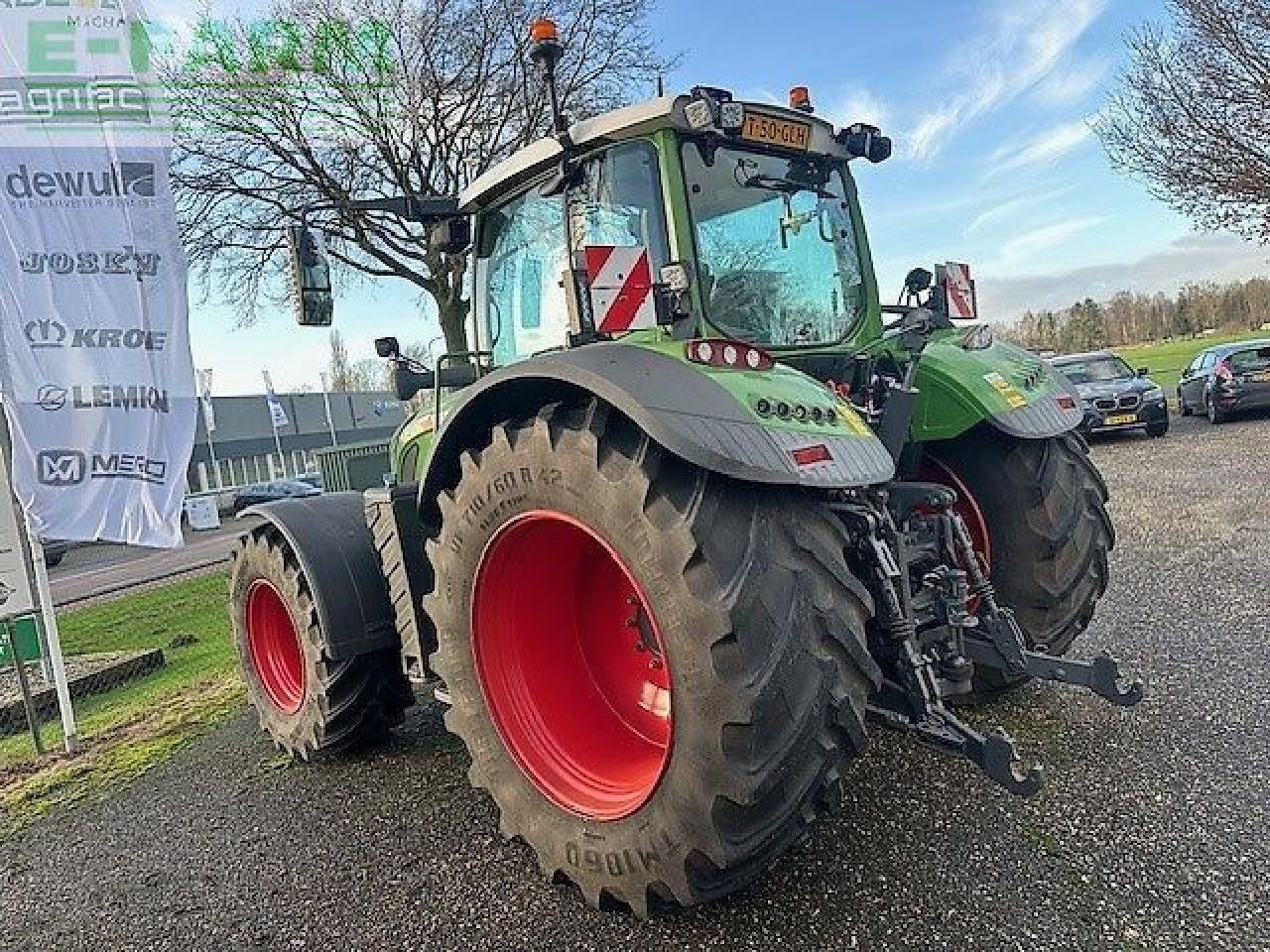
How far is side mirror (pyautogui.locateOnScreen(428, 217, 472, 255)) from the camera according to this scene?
391 centimetres

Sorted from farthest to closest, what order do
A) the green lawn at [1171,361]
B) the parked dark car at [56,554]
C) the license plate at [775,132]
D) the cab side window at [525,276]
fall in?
the green lawn at [1171,361] < the parked dark car at [56,554] < the cab side window at [525,276] < the license plate at [775,132]

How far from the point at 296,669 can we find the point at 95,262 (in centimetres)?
259

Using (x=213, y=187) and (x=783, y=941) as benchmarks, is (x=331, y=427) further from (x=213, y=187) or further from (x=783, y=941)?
(x=783, y=941)

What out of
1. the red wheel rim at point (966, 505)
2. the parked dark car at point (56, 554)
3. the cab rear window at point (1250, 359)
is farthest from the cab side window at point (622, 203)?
the parked dark car at point (56, 554)

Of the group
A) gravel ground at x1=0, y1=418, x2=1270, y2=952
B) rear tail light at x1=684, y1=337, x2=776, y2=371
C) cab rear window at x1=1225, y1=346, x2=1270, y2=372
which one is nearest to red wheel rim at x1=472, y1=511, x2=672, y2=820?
gravel ground at x1=0, y1=418, x2=1270, y2=952

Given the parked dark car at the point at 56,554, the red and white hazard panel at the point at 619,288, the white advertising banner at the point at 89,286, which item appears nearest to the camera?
the red and white hazard panel at the point at 619,288

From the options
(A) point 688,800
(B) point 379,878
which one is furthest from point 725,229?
(B) point 379,878

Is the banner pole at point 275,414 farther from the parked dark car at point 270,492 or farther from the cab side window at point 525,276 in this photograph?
the cab side window at point 525,276

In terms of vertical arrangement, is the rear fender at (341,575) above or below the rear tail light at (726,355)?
below

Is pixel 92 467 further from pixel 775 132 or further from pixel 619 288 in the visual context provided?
pixel 775 132

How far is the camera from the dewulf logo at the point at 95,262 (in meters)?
4.84

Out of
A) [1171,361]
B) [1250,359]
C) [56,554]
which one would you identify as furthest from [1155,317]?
[56,554]

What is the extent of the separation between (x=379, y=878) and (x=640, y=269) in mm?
2213

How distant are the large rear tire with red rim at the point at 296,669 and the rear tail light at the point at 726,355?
7.57 feet
